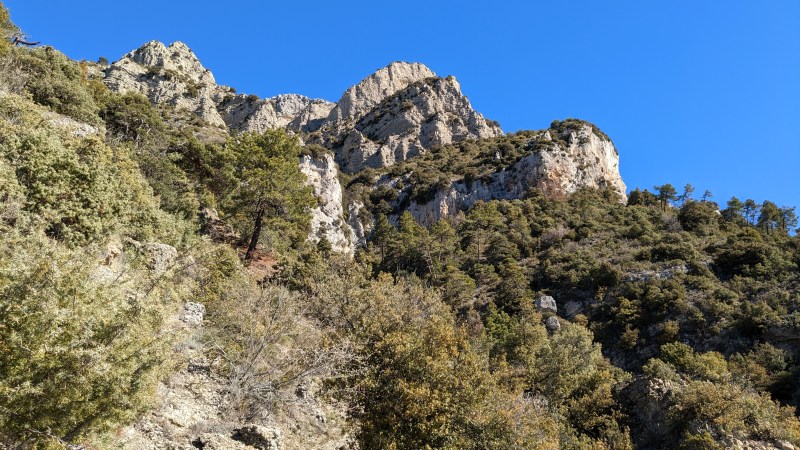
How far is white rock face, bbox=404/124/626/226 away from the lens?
262ft

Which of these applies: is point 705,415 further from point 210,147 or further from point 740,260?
point 210,147

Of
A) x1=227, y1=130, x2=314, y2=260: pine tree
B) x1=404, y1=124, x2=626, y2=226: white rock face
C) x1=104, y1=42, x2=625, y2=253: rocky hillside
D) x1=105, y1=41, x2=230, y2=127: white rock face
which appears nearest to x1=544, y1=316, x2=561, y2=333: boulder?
x1=227, y1=130, x2=314, y2=260: pine tree

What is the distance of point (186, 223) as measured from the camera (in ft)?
93.7

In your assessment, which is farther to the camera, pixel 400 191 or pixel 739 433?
pixel 400 191

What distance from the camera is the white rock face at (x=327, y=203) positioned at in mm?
61812

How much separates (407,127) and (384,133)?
18.9 feet

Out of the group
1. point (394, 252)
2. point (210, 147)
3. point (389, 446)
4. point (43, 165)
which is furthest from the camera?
point (394, 252)

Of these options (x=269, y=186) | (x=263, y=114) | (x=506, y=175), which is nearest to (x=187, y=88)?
(x=263, y=114)

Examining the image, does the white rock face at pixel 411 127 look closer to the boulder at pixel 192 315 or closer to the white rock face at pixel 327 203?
the white rock face at pixel 327 203

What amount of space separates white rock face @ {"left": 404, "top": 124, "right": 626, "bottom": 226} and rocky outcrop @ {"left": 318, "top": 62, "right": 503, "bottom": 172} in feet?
76.5

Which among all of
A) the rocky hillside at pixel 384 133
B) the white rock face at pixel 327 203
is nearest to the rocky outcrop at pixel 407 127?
the rocky hillside at pixel 384 133

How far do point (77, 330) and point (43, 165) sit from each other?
1358 cm

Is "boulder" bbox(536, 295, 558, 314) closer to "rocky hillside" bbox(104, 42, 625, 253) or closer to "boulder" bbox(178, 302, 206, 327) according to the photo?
"rocky hillside" bbox(104, 42, 625, 253)

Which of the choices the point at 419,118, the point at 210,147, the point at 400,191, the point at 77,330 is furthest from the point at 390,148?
the point at 77,330
